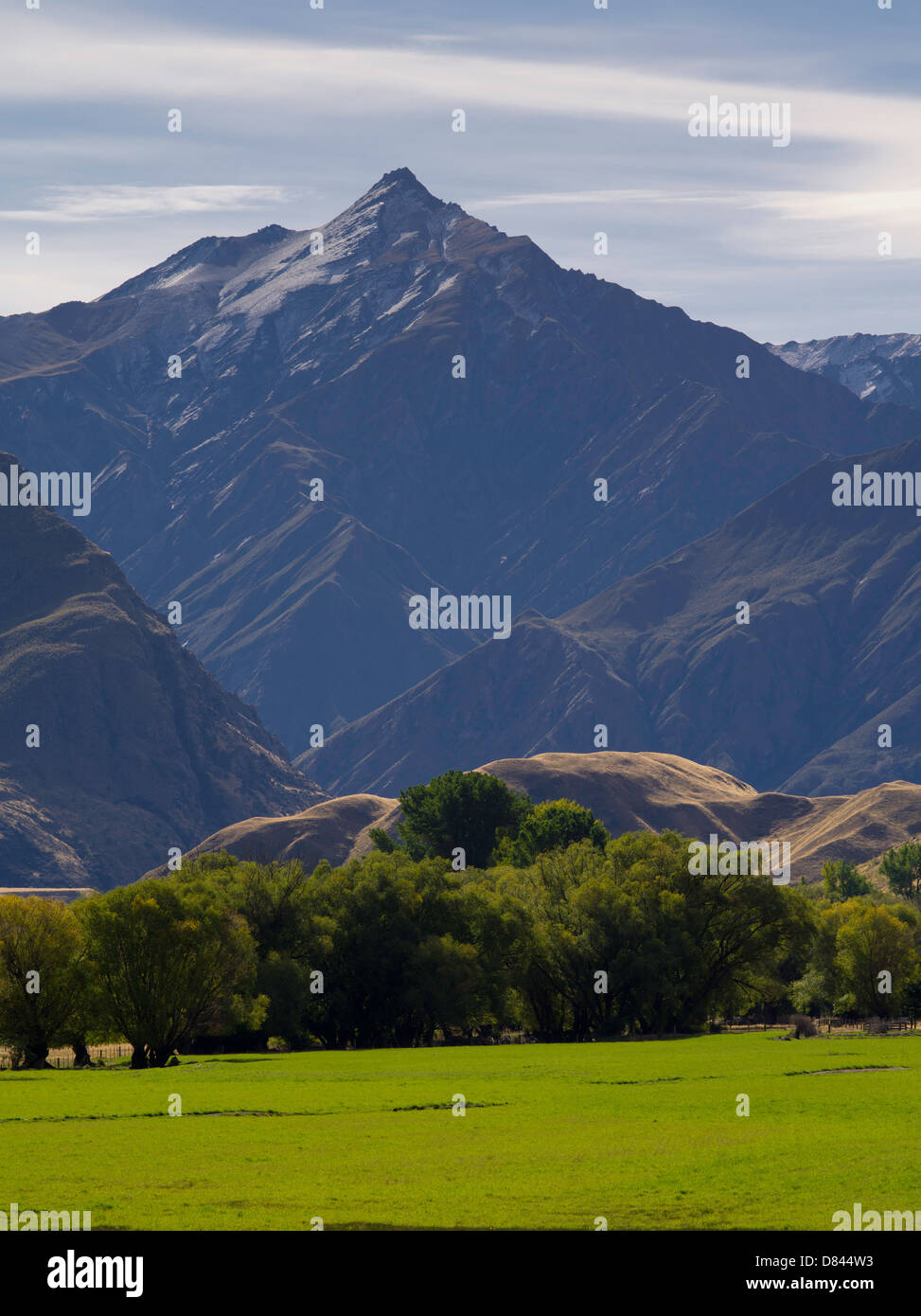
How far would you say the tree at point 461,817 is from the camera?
590ft

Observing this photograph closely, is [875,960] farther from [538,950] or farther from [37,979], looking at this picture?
[37,979]

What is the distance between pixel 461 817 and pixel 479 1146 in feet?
446

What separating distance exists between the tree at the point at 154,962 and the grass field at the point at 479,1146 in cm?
986

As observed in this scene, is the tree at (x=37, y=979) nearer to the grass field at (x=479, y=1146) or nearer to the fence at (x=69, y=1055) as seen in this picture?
the fence at (x=69, y=1055)

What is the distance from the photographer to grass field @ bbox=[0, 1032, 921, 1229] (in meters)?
34.7

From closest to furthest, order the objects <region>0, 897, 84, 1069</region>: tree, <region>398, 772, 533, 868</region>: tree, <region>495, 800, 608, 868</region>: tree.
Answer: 1. <region>0, 897, 84, 1069</region>: tree
2. <region>495, 800, 608, 868</region>: tree
3. <region>398, 772, 533, 868</region>: tree

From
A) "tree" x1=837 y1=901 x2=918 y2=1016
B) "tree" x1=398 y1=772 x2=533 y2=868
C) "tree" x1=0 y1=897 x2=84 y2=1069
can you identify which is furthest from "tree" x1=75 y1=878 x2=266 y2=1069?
"tree" x1=398 y1=772 x2=533 y2=868

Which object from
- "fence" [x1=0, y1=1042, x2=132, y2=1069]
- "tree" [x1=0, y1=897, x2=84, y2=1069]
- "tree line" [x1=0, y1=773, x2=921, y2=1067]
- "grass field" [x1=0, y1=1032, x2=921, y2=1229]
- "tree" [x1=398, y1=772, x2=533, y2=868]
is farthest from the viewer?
"tree" [x1=398, y1=772, x2=533, y2=868]

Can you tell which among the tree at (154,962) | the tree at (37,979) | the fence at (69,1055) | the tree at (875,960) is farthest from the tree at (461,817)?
the tree at (154,962)

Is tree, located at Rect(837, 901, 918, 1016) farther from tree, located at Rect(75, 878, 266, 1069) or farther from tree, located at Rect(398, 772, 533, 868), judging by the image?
tree, located at Rect(398, 772, 533, 868)

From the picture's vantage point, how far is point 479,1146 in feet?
149

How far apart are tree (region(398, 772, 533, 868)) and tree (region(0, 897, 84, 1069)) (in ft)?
292

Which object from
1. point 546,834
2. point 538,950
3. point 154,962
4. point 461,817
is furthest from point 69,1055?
point 461,817
